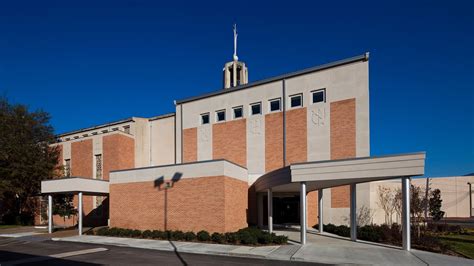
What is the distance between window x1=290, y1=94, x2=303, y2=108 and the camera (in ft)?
98.4

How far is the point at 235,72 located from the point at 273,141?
16362mm

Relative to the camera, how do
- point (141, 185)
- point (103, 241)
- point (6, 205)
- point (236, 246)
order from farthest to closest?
1. point (6, 205)
2. point (141, 185)
3. point (103, 241)
4. point (236, 246)

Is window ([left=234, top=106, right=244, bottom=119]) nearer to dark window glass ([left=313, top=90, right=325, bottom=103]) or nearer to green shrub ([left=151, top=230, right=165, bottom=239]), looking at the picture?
dark window glass ([left=313, top=90, right=325, bottom=103])

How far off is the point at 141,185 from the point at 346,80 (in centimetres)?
1756

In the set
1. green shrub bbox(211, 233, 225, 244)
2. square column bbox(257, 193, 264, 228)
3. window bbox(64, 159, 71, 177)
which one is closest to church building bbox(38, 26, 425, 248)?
square column bbox(257, 193, 264, 228)

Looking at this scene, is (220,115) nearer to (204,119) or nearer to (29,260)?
(204,119)

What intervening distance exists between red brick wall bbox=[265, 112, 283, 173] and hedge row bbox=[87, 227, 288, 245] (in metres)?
9.45

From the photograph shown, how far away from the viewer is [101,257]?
1598cm

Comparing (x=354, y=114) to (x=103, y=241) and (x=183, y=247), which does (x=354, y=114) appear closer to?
(x=183, y=247)

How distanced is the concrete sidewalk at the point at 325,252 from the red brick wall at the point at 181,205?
2.41 m

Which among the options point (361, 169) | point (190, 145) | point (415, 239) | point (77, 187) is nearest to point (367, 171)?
point (361, 169)

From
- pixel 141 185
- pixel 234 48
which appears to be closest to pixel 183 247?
pixel 141 185

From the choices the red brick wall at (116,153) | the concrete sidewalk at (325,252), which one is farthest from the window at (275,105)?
the red brick wall at (116,153)

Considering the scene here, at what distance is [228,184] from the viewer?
22.7 meters
